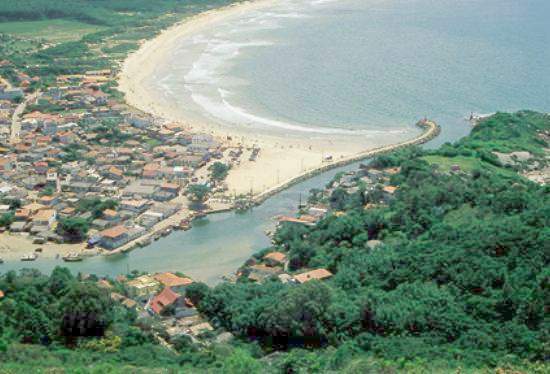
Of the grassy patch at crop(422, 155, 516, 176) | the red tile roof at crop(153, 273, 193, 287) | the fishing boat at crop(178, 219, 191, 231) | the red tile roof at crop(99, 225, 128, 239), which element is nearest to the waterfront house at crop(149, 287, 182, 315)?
the red tile roof at crop(153, 273, 193, 287)

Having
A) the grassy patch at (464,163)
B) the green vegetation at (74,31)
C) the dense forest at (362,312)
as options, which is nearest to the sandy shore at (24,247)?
the dense forest at (362,312)

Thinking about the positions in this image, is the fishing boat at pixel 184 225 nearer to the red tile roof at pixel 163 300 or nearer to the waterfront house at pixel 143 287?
the waterfront house at pixel 143 287

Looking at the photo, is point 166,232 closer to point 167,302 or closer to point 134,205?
point 134,205

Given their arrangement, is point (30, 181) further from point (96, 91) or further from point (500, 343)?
point (500, 343)

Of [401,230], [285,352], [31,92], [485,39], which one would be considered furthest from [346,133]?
[485,39]

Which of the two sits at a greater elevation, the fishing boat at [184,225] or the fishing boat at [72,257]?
the fishing boat at [184,225]

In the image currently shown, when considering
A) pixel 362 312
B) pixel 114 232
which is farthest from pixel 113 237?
pixel 362 312

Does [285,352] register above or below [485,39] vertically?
below
